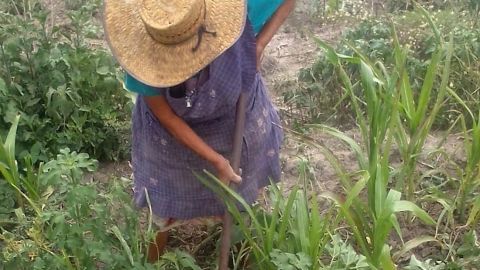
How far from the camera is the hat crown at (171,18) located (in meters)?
1.78

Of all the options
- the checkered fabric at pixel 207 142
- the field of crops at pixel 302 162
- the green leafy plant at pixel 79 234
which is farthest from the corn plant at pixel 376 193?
the green leafy plant at pixel 79 234

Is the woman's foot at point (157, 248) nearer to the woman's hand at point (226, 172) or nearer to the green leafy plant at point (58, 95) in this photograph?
the woman's hand at point (226, 172)

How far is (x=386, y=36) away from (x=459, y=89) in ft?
1.70

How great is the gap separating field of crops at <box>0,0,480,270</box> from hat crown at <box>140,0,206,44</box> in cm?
48

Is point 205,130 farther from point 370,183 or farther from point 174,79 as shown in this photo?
point 370,183

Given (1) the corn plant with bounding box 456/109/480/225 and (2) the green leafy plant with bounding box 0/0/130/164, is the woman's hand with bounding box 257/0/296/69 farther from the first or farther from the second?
(2) the green leafy plant with bounding box 0/0/130/164

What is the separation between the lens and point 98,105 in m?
3.12

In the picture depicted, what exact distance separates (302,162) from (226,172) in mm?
345

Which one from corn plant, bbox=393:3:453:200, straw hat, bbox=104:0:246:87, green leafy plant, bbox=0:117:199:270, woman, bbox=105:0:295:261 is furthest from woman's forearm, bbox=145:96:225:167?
corn plant, bbox=393:3:453:200

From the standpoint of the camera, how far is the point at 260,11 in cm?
220

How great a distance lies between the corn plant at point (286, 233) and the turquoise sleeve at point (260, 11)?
50cm

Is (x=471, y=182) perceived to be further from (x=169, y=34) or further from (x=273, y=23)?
(x=169, y=34)

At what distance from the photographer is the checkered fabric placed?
2084mm

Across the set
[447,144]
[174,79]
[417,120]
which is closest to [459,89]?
[447,144]
